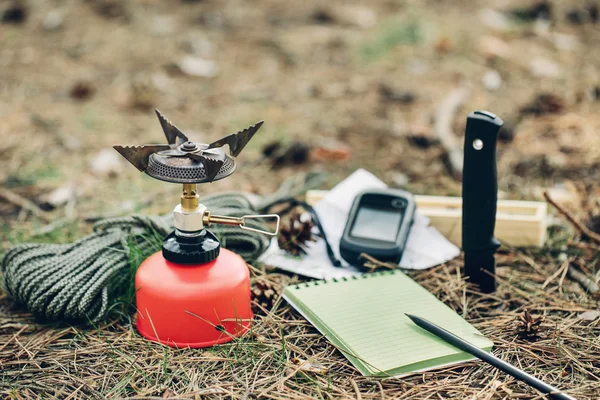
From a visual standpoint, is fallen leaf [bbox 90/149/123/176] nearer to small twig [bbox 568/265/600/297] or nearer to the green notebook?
the green notebook

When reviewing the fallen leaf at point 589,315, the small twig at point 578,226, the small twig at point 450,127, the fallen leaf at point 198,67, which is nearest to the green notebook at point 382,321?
the fallen leaf at point 589,315

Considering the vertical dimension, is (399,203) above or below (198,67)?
below

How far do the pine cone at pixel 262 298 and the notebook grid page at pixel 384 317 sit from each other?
0.09m

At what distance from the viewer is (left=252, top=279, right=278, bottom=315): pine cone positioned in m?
1.81

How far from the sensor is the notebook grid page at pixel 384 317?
1524mm

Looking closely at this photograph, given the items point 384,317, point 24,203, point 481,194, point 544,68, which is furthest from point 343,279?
point 544,68

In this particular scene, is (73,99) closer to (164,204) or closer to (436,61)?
(164,204)

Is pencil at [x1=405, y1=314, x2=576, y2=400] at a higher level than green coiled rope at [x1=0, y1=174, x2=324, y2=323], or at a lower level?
lower

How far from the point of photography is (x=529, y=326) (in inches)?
64.3

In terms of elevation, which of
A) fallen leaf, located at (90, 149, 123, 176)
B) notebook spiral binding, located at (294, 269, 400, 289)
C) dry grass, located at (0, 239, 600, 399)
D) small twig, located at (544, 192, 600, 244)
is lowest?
dry grass, located at (0, 239, 600, 399)

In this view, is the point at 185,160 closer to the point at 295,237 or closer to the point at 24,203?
the point at 295,237

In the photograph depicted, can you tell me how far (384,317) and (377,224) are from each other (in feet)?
1.50

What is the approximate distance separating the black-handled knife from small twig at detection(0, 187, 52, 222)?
1.66m

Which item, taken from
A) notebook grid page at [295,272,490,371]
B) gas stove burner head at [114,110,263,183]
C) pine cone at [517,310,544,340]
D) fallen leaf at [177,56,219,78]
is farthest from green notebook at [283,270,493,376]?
fallen leaf at [177,56,219,78]
